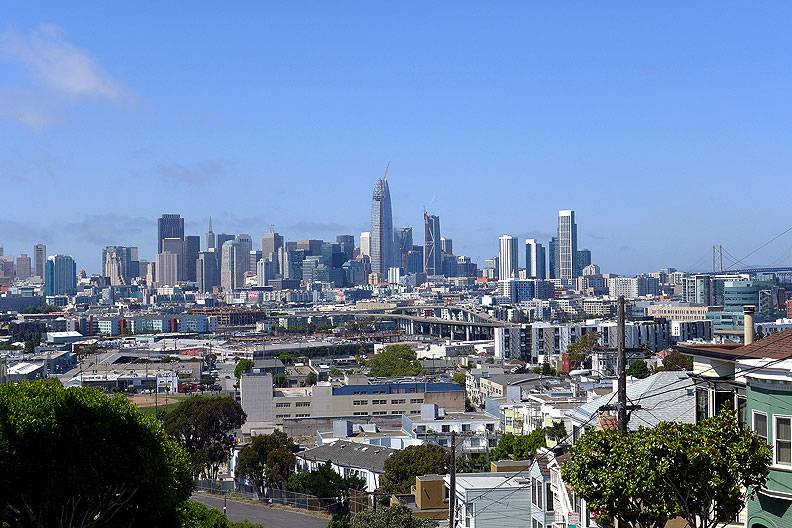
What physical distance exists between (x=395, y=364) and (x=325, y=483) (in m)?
32.6

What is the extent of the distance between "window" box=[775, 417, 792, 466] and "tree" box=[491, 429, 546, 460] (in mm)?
17970

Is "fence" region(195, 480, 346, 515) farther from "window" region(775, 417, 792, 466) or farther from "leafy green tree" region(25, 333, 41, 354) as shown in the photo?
"leafy green tree" region(25, 333, 41, 354)

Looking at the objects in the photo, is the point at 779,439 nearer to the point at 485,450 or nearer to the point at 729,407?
the point at 729,407

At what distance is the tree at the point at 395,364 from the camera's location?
59875 mm

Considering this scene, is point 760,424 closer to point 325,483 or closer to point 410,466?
point 410,466

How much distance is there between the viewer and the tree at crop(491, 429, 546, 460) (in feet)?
84.5

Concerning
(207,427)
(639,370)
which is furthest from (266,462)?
(639,370)

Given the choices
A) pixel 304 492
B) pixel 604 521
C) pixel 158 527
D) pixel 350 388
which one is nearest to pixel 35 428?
pixel 158 527

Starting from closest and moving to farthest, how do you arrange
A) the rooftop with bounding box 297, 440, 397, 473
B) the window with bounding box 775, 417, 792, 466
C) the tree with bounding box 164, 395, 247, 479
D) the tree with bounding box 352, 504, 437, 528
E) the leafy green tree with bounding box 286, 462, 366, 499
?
the window with bounding box 775, 417, 792, 466
the tree with bounding box 352, 504, 437, 528
the leafy green tree with bounding box 286, 462, 366, 499
the rooftop with bounding box 297, 440, 397, 473
the tree with bounding box 164, 395, 247, 479

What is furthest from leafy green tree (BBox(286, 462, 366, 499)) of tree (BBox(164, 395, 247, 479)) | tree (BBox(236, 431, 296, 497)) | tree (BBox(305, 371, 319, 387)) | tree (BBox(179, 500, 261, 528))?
tree (BBox(305, 371, 319, 387))

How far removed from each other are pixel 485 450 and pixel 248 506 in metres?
6.51

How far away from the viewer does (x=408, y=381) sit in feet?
157

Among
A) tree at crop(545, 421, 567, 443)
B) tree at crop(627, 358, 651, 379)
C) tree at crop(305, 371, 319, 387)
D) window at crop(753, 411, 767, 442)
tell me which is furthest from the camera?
tree at crop(305, 371, 319, 387)

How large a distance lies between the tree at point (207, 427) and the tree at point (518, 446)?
39.7 ft
